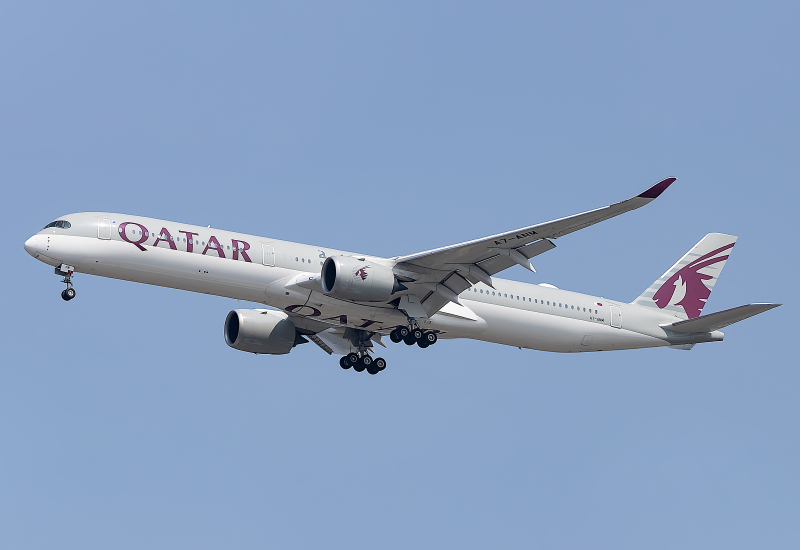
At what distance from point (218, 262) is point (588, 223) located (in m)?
13.1

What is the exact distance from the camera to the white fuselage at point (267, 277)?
36.0 metres

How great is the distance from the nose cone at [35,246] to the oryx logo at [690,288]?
86.8 ft

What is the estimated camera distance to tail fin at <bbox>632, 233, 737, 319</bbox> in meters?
46.6

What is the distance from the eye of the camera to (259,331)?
43.8 meters

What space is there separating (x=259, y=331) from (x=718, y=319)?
760 inches

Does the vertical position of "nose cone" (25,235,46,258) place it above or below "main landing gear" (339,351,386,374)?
above

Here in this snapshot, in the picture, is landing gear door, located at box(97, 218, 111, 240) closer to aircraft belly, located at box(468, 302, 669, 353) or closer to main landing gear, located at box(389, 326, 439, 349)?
main landing gear, located at box(389, 326, 439, 349)

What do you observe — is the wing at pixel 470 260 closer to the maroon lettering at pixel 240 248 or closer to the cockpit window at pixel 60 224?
the maroon lettering at pixel 240 248

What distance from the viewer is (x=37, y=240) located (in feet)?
118

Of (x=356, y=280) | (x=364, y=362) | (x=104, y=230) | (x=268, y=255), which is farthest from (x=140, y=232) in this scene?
(x=364, y=362)

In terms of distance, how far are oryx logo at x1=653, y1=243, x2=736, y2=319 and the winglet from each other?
1643 cm

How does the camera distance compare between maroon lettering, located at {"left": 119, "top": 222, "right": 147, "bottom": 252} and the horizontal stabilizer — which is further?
the horizontal stabilizer

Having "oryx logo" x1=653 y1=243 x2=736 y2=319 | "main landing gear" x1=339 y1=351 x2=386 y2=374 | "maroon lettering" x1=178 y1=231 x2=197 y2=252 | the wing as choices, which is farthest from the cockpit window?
"oryx logo" x1=653 y1=243 x2=736 y2=319

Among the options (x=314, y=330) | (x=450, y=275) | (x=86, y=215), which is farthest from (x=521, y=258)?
(x=86, y=215)
